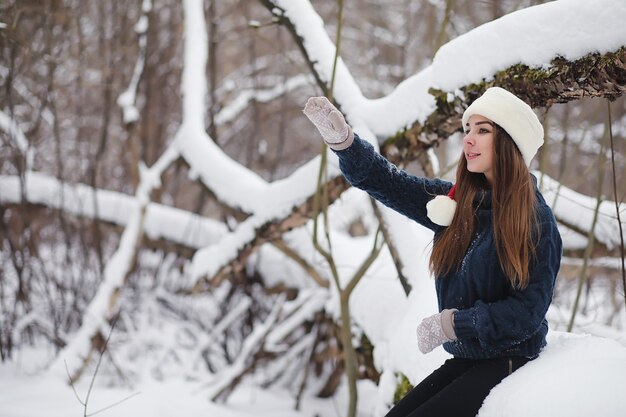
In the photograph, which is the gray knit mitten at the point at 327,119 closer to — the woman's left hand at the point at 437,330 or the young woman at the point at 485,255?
the young woman at the point at 485,255

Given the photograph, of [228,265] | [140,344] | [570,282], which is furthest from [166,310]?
[570,282]

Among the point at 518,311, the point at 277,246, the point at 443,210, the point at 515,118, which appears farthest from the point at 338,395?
the point at 515,118

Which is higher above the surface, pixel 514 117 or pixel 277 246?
pixel 277 246

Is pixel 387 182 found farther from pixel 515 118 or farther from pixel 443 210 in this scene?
pixel 515 118

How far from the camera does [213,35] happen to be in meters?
6.09

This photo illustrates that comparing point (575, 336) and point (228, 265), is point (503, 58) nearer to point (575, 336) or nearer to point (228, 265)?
point (575, 336)

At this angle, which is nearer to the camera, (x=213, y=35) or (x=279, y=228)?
(x=279, y=228)

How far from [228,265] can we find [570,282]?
12.8ft

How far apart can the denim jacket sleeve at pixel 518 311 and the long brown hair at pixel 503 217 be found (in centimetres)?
3

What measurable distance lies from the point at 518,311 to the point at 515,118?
62 cm

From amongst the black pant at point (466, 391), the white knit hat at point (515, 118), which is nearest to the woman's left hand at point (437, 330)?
the black pant at point (466, 391)

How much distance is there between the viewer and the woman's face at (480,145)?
181 cm

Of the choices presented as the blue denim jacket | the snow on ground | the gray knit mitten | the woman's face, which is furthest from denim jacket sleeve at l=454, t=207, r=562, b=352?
the gray knit mitten

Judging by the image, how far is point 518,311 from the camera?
1.62m
